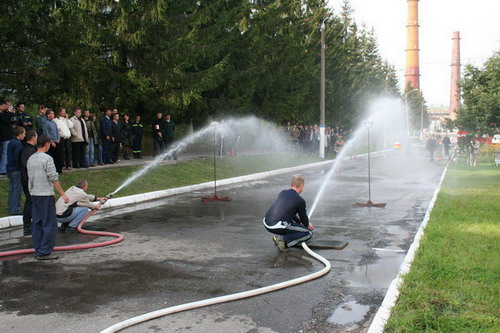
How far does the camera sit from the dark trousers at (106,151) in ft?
63.6

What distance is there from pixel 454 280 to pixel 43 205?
5633 millimetres

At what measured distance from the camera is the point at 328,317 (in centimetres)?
529

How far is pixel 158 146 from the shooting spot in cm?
2339

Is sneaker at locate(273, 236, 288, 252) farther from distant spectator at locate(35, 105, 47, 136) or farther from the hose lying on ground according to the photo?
distant spectator at locate(35, 105, 47, 136)

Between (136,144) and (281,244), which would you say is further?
(136,144)

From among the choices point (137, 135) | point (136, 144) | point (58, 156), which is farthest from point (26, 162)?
point (136, 144)

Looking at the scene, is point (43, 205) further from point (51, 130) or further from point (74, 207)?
point (51, 130)

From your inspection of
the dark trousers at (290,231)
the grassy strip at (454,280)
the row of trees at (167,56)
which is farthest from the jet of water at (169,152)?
the grassy strip at (454,280)

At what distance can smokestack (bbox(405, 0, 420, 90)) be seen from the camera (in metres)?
100

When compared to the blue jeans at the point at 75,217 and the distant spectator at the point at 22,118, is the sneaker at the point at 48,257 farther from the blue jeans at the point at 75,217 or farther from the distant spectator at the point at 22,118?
the distant spectator at the point at 22,118

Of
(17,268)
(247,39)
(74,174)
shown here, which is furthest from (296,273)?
(247,39)

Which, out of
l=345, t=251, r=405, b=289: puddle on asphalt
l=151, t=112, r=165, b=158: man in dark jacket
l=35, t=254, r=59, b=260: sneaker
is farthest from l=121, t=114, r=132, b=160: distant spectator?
l=345, t=251, r=405, b=289: puddle on asphalt

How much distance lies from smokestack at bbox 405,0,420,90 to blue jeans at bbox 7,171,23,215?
325 feet

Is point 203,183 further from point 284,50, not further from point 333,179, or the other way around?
point 284,50
